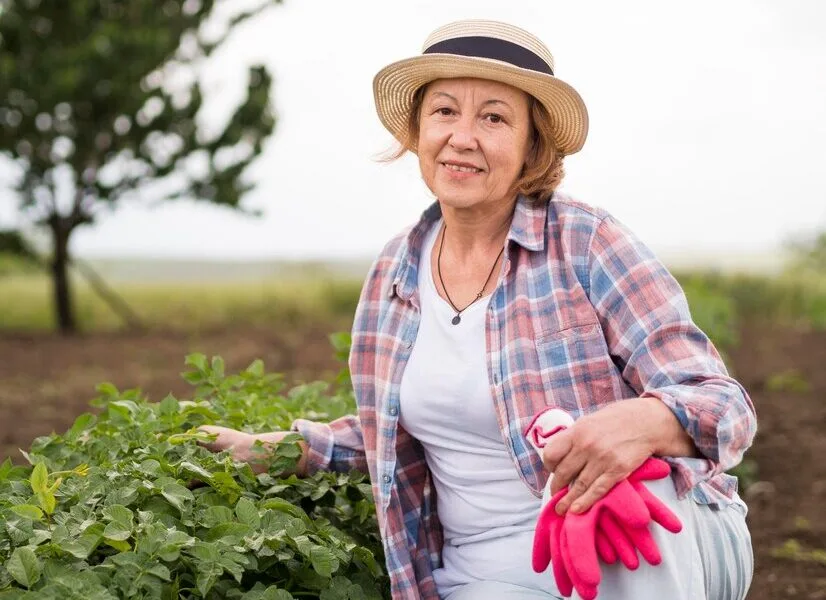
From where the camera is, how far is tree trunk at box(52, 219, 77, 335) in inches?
669

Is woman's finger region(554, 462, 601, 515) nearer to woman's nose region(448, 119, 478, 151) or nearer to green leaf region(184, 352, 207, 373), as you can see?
woman's nose region(448, 119, 478, 151)

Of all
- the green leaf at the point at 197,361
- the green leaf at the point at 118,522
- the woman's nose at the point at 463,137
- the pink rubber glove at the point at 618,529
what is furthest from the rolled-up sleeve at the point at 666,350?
the green leaf at the point at 197,361

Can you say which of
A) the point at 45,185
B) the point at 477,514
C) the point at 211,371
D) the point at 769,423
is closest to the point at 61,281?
the point at 45,185

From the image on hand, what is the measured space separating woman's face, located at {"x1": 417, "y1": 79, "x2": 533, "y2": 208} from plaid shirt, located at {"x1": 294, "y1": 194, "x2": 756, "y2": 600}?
0.12 m

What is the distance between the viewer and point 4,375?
41.8 ft

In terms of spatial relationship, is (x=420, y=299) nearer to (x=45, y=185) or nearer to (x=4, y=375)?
(x=4, y=375)

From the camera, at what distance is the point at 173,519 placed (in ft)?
7.98

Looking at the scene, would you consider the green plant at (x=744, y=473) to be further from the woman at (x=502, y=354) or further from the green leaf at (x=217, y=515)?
the green leaf at (x=217, y=515)

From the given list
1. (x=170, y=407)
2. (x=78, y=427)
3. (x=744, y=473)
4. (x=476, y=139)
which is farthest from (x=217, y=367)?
(x=744, y=473)

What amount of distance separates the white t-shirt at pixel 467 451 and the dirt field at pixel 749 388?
96.4 inches

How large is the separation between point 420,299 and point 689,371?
0.83 meters

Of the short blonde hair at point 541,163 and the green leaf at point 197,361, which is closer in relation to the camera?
the short blonde hair at point 541,163

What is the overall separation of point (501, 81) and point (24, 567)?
1553 mm

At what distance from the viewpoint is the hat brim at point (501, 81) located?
259 cm
